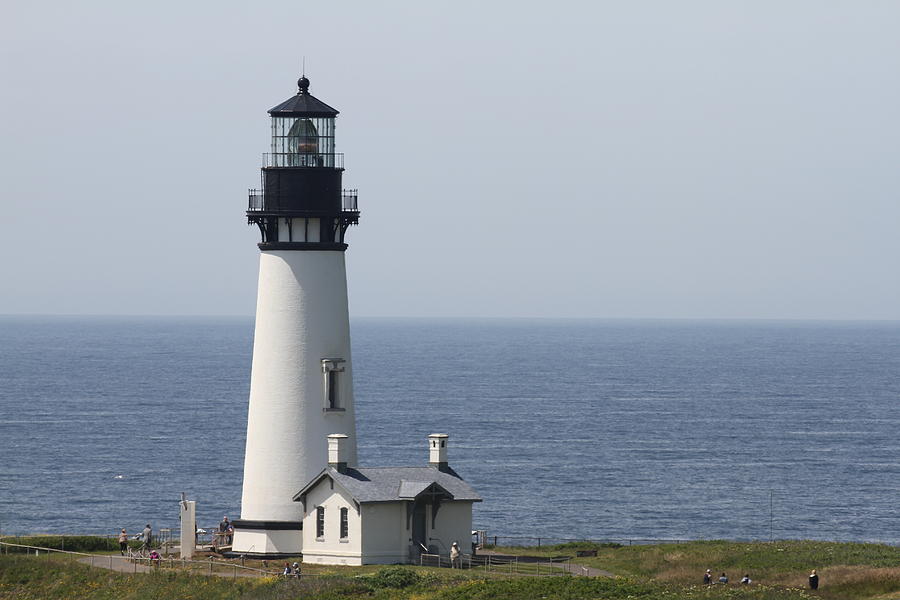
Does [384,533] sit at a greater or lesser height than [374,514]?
lesser

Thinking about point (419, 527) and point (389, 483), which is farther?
point (419, 527)

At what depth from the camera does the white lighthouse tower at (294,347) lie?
5091 cm

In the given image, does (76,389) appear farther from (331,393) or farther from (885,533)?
(331,393)

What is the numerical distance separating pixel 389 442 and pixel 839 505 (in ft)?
111

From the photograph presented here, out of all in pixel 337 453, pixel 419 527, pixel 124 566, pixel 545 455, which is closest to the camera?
pixel 337 453

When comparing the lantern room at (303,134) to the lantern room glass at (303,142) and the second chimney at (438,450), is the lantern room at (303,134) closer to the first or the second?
the lantern room glass at (303,142)

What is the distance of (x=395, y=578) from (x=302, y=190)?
45.6 ft

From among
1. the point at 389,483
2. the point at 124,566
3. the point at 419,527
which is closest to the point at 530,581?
the point at 419,527

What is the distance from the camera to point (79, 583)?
4803cm

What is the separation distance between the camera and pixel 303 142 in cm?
5256

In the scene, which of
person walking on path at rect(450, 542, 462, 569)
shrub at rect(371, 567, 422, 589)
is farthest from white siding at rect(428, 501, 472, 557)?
shrub at rect(371, 567, 422, 589)

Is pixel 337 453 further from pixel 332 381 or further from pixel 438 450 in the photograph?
pixel 438 450

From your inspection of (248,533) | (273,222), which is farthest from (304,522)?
(273,222)

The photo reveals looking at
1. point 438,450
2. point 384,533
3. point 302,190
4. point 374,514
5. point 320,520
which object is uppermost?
point 302,190
